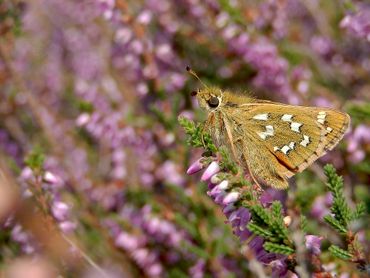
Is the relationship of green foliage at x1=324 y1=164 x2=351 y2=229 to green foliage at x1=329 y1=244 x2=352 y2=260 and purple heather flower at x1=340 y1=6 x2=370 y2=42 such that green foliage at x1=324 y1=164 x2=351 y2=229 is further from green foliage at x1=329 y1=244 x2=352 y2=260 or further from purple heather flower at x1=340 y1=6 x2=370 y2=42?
purple heather flower at x1=340 y1=6 x2=370 y2=42

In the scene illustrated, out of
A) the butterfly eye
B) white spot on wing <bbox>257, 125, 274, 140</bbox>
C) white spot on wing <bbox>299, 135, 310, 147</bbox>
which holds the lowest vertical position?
white spot on wing <bbox>299, 135, 310, 147</bbox>

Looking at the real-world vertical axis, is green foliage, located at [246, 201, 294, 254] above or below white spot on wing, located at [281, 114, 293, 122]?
below

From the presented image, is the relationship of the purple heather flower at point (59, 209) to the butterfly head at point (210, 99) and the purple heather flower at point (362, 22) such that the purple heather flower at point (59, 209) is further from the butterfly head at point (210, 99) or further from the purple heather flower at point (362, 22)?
the purple heather flower at point (362, 22)

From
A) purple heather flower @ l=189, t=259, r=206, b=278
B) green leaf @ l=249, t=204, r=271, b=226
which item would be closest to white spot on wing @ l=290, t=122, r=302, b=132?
green leaf @ l=249, t=204, r=271, b=226

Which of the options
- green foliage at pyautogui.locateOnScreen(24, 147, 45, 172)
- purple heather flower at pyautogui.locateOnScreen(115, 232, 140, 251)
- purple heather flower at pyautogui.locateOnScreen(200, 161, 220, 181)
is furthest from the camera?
purple heather flower at pyautogui.locateOnScreen(115, 232, 140, 251)

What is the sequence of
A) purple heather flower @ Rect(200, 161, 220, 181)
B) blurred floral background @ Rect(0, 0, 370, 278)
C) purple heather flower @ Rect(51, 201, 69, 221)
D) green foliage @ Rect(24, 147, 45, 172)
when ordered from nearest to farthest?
1. purple heather flower @ Rect(200, 161, 220, 181)
2. green foliage @ Rect(24, 147, 45, 172)
3. purple heather flower @ Rect(51, 201, 69, 221)
4. blurred floral background @ Rect(0, 0, 370, 278)

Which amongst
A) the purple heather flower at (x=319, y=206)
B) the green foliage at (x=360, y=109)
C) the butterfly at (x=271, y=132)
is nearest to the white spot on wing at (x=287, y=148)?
the butterfly at (x=271, y=132)

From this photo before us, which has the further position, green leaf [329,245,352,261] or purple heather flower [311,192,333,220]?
purple heather flower [311,192,333,220]
